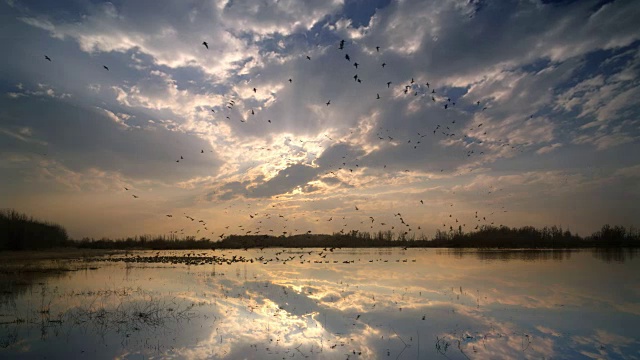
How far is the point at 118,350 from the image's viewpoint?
12.4 meters

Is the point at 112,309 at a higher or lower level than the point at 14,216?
lower

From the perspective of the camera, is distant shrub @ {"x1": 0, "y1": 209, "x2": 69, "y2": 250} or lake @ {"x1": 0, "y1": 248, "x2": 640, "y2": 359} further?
distant shrub @ {"x1": 0, "y1": 209, "x2": 69, "y2": 250}

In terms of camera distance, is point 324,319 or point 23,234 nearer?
point 324,319

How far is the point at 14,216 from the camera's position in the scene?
232 ft

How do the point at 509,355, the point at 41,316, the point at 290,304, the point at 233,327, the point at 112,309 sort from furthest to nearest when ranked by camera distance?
the point at 290,304 → the point at 112,309 → the point at 41,316 → the point at 233,327 → the point at 509,355

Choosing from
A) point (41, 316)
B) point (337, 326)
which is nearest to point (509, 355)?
point (337, 326)

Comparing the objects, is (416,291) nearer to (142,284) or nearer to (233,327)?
(233,327)

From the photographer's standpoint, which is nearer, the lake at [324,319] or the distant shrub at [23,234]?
the lake at [324,319]

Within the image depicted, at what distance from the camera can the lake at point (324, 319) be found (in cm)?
1238

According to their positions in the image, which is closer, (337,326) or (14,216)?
(337,326)

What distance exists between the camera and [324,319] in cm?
1653

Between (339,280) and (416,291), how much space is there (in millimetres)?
7574

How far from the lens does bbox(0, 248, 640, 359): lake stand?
12383mm

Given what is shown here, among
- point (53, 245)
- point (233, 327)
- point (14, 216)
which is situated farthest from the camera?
point (53, 245)
